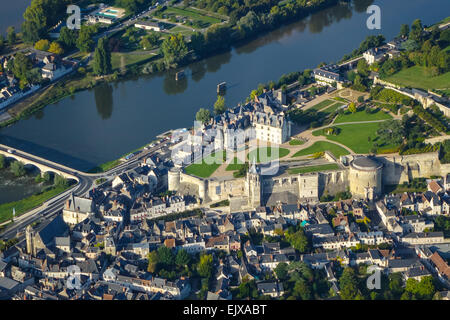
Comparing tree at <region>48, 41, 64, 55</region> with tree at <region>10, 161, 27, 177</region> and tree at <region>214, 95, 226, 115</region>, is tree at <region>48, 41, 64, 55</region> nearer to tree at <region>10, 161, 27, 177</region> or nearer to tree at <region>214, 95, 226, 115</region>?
tree at <region>214, 95, 226, 115</region>

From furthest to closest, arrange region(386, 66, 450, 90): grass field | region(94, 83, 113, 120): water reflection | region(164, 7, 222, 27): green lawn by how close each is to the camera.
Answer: region(164, 7, 222, 27): green lawn < region(94, 83, 113, 120): water reflection < region(386, 66, 450, 90): grass field

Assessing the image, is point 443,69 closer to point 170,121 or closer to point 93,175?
point 170,121

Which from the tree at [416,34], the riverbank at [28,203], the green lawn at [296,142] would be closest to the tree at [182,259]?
the riverbank at [28,203]

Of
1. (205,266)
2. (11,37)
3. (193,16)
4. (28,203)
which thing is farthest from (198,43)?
(205,266)

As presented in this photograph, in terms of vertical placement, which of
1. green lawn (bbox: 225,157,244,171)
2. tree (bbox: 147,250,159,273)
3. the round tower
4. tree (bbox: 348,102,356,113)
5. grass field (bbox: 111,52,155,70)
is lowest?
tree (bbox: 147,250,159,273)

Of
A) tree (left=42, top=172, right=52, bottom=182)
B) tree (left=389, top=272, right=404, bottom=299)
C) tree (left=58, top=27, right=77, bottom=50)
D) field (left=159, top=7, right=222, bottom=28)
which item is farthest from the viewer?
field (left=159, top=7, right=222, bottom=28)

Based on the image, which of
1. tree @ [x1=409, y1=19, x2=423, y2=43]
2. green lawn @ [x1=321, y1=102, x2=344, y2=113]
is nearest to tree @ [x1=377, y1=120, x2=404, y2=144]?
green lawn @ [x1=321, y1=102, x2=344, y2=113]

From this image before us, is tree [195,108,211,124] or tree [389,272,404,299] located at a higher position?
tree [195,108,211,124]
